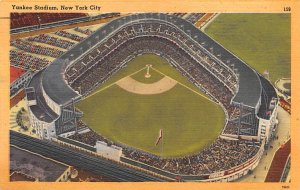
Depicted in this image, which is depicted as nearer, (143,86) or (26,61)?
(26,61)

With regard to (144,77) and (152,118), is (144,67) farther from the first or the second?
(152,118)

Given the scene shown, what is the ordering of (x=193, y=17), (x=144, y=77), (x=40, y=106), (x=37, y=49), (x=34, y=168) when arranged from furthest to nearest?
(x=144, y=77) < (x=37, y=49) < (x=193, y=17) < (x=40, y=106) < (x=34, y=168)

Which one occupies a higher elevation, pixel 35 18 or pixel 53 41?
pixel 35 18

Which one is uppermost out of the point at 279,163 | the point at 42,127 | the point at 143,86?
the point at 143,86

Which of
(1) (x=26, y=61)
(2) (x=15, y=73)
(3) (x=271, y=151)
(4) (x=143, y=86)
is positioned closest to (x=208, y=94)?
(4) (x=143, y=86)

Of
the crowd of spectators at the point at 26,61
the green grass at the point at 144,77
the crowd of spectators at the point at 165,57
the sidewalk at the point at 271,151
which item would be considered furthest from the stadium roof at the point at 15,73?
the sidewalk at the point at 271,151

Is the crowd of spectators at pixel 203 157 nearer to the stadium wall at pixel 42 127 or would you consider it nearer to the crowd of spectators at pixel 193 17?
the stadium wall at pixel 42 127

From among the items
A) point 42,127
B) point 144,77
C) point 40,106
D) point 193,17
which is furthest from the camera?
point 144,77

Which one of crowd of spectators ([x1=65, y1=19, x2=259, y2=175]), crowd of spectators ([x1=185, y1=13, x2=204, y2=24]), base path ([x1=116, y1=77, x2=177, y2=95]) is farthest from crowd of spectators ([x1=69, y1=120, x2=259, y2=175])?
crowd of spectators ([x1=185, y1=13, x2=204, y2=24])

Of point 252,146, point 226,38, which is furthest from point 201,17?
point 252,146
